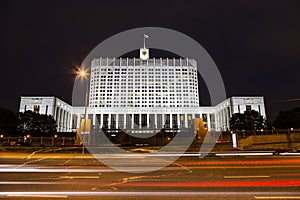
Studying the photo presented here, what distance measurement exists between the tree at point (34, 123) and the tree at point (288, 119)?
75.4m

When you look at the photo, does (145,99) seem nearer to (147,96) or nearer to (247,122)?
(147,96)

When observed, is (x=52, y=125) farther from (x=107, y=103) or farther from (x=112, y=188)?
(x=112, y=188)

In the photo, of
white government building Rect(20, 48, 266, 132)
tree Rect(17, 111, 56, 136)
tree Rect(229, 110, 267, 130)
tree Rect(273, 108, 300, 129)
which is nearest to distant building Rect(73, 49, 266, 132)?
white government building Rect(20, 48, 266, 132)

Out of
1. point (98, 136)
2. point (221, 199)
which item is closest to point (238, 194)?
point (221, 199)

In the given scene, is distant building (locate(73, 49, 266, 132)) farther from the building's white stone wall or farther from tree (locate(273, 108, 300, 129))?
tree (locate(273, 108, 300, 129))

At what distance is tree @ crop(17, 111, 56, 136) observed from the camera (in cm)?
7562

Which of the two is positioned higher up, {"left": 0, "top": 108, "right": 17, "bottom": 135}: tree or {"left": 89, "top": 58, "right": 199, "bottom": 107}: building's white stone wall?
{"left": 89, "top": 58, "right": 199, "bottom": 107}: building's white stone wall

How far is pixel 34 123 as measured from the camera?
7725cm

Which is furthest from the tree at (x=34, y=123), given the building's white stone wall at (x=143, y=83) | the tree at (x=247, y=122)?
the tree at (x=247, y=122)

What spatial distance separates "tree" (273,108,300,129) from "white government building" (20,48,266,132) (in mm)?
29838

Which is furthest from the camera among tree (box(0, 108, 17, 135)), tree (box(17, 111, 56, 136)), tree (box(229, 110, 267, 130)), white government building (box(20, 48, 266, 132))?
white government building (box(20, 48, 266, 132))

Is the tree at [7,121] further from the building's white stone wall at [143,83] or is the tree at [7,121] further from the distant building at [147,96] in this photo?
the building's white stone wall at [143,83]

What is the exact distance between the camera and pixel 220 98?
125625mm

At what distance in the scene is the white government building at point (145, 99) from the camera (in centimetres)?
12112
